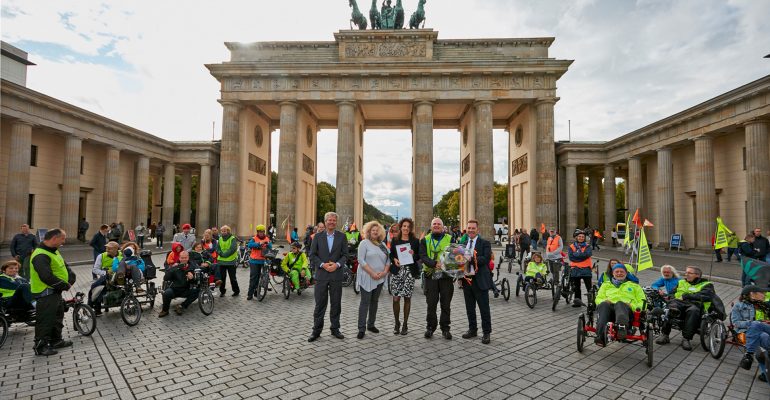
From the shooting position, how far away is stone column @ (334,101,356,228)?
30.7 metres

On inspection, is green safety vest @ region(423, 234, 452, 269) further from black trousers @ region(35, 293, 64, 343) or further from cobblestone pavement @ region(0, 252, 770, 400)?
black trousers @ region(35, 293, 64, 343)

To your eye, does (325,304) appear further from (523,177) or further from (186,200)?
(186,200)

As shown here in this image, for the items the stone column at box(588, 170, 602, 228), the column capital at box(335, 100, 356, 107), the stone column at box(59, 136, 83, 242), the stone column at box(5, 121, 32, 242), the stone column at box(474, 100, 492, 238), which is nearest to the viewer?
the stone column at box(5, 121, 32, 242)

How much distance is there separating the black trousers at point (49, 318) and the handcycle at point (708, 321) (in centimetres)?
879

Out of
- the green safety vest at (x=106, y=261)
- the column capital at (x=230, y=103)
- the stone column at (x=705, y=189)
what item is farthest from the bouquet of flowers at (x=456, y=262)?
the column capital at (x=230, y=103)

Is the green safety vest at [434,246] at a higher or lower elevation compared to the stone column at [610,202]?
lower

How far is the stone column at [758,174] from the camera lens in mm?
19016

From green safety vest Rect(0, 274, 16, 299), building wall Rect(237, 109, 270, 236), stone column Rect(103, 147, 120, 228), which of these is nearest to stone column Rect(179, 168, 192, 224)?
building wall Rect(237, 109, 270, 236)

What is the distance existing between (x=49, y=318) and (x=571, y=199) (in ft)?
111

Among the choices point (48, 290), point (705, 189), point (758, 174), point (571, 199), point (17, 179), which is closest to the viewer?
point (48, 290)

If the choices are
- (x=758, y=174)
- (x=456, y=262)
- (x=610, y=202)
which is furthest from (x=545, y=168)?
(x=456, y=262)

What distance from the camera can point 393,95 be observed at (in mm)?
31078

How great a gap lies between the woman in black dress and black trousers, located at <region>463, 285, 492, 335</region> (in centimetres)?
97

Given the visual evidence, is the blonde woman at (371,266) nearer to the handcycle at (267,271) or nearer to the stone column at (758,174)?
the handcycle at (267,271)
